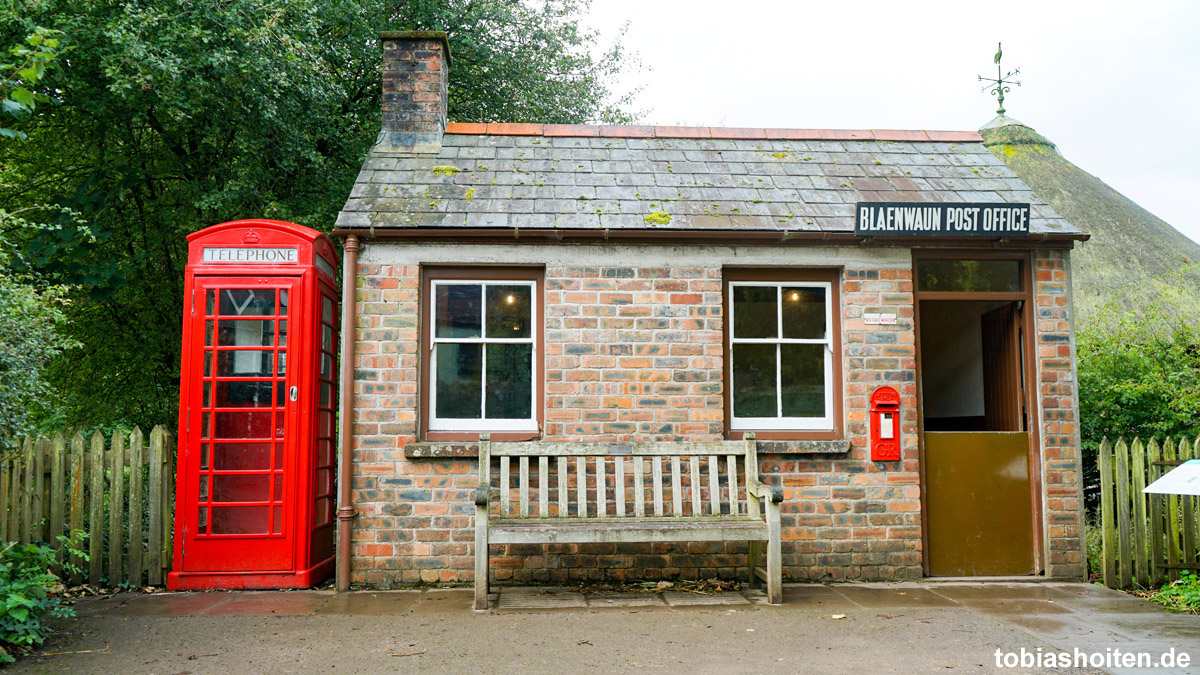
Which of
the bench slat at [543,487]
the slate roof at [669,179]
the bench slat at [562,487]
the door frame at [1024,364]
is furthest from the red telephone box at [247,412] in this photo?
the door frame at [1024,364]

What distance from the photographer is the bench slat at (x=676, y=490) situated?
6.50 meters

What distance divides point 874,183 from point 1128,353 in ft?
13.3

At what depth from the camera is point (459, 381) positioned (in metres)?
7.04

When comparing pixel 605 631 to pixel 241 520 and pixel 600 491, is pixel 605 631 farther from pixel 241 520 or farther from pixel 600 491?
pixel 241 520

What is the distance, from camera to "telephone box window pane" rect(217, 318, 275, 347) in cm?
663

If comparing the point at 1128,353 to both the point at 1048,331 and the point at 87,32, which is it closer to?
the point at 1048,331

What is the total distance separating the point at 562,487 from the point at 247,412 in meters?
2.72

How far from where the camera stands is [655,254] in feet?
23.2

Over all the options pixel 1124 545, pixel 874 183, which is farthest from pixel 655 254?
pixel 1124 545

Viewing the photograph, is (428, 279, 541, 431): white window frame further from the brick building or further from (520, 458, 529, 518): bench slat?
(520, 458, 529, 518): bench slat

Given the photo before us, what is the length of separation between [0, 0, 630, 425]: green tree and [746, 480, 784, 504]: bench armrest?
673cm

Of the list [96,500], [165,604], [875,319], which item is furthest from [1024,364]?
[96,500]

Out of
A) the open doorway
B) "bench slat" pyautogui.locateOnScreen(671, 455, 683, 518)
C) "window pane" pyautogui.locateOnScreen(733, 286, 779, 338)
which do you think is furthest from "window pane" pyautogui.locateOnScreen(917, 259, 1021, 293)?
"bench slat" pyautogui.locateOnScreen(671, 455, 683, 518)

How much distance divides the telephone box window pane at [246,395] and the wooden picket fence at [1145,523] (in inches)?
279
